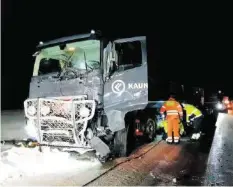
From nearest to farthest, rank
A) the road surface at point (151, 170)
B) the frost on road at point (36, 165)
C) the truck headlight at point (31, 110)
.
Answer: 1. the road surface at point (151, 170)
2. the frost on road at point (36, 165)
3. the truck headlight at point (31, 110)

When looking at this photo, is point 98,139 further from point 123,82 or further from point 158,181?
point 158,181

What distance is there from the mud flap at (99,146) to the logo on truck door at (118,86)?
1022 mm

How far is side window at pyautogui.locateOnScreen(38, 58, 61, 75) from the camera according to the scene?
25.8 ft

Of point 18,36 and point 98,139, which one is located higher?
point 18,36

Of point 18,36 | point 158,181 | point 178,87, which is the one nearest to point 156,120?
point 178,87

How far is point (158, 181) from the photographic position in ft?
18.6

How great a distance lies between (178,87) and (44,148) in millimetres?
7364

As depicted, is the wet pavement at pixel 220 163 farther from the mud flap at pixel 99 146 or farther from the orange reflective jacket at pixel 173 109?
the mud flap at pixel 99 146

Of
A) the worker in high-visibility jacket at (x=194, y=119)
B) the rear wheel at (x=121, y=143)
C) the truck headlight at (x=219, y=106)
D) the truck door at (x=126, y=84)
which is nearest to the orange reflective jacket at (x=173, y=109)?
the worker in high-visibility jacket at (x=194, y=119)

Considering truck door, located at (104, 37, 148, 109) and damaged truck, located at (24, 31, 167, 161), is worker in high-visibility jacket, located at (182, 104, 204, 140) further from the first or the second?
truck door, located at (104, 37, 148, 109)

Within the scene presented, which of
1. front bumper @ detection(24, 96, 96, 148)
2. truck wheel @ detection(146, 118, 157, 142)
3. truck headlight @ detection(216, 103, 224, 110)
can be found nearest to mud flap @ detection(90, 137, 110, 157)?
front bumper @ detection(24, 96, 96, 148)

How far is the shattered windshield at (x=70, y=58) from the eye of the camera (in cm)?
743

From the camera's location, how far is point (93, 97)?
718cm

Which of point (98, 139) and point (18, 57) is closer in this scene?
point (98, 139)
